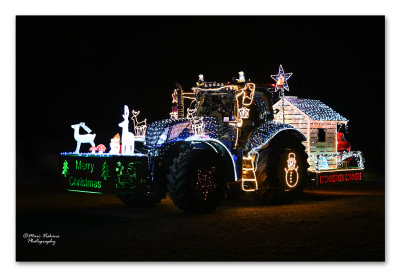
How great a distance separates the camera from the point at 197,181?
11.3 meters

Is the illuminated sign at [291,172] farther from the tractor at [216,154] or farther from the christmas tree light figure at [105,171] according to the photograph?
the christmas tree light figure at [105,171]

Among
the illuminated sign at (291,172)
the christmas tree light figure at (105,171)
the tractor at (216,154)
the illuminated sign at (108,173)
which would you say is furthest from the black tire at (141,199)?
the illuminated sign at (291,172)

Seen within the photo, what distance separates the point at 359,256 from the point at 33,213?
6778mm

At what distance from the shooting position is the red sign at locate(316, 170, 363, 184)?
15.4m

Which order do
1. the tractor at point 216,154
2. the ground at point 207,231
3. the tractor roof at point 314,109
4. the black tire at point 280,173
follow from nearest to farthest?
the ground at point 207,231
the tractor at point 216,154
the black tire at point 280,173
the tractor roof at point 314,109

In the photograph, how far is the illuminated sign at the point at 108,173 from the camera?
421 inches

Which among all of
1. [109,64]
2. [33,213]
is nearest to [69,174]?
[33,213]

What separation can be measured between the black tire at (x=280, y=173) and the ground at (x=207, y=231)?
0.36m

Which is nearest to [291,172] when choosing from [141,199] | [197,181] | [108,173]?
[197,181]

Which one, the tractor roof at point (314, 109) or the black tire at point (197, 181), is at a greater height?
the tractor roof at point (314, 109)

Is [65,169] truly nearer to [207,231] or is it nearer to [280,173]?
[207,231]

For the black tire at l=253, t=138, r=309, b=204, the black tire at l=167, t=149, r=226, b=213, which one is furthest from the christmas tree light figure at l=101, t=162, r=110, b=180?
the black tire at l=253, t=138, r=309, b=204

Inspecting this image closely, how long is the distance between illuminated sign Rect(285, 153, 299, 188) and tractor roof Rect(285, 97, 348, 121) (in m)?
4.08
